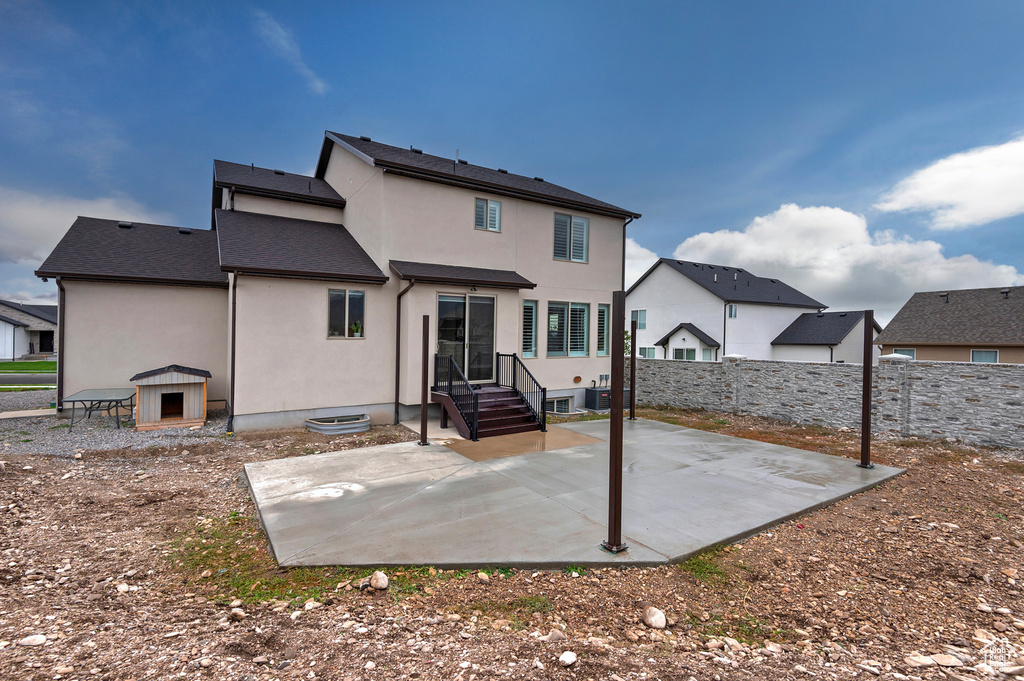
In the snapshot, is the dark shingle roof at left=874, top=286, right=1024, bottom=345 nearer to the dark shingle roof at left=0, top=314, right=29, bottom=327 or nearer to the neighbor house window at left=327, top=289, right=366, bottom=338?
the neighbor house window at left=327, top=289, right=366, bottom=338

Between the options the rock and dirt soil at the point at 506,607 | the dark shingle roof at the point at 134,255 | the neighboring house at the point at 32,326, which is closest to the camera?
the rock and dirt soil at the point at 506,607

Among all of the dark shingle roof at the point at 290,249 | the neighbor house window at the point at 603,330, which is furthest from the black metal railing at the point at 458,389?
the neighbor house window at the point at 603,330

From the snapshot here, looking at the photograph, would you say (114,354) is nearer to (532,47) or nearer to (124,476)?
(124,476)

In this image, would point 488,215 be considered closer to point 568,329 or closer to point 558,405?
point 568,329

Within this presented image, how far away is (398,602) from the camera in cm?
336

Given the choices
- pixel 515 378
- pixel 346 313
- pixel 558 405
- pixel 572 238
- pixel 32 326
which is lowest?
pixel 558 405

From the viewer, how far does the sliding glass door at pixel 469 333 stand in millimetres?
10500

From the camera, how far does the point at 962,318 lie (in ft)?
68.5

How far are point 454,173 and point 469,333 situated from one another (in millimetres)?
4426

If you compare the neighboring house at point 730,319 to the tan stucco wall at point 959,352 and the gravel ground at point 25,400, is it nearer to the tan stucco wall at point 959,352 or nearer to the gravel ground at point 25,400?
the tan stucco wall at point 959,352

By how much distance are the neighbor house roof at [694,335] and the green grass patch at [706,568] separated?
23.2 m

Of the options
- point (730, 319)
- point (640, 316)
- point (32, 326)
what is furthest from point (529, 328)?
point (32, 326)

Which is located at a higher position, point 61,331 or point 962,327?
point 962,327

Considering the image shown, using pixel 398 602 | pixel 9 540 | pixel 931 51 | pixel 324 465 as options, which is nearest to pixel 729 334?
pixel 931 51
